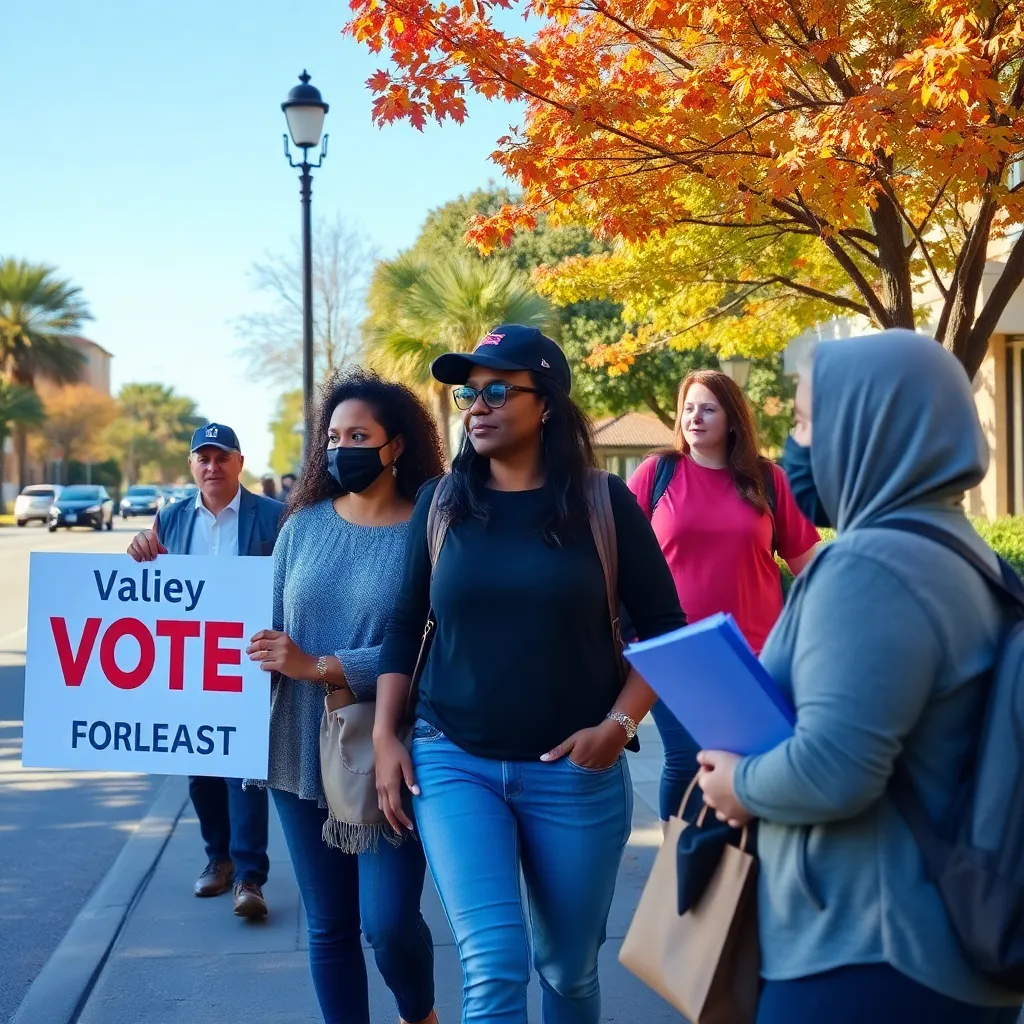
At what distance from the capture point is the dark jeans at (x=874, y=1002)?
6.12 feet

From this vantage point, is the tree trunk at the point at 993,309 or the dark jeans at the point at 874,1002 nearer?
the dark jeans at the point at 874,1002

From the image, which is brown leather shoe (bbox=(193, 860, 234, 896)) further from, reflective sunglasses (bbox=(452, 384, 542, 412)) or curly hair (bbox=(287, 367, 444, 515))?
reflective sunglasses (bbox=(452, 384, 542, 412))

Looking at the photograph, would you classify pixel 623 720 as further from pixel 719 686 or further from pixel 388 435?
pixel 388 435

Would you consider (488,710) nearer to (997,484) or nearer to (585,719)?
(585,719)

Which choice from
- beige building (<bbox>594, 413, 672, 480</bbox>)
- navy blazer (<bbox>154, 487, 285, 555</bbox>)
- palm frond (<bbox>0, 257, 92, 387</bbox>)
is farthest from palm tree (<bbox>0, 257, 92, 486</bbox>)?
navy blazer (<bbox>154, 487, 285, 555</bbox>)

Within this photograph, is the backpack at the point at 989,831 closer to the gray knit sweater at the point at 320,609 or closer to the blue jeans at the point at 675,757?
the gray knit sweater at the point at 320,609

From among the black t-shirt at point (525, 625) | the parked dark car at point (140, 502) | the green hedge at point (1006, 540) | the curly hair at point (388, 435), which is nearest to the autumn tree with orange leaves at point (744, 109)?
the green hedge at point (1006, 540)

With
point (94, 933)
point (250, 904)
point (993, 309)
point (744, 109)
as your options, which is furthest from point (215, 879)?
point (993, 309)

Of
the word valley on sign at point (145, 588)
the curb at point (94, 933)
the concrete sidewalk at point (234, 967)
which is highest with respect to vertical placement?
the word valley on sign at point (145, 588)

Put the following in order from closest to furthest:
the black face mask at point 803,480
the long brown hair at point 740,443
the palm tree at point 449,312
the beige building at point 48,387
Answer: the black face mask at point 803,480 → the long brown hair at point 740,443 → the palm tree at point 449,312 → the beige building at point 48,387

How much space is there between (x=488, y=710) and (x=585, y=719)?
0.23 meters

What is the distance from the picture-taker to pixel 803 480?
2164 millimetres

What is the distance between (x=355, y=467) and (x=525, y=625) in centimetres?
97

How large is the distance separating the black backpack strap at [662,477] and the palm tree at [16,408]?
64609mm
